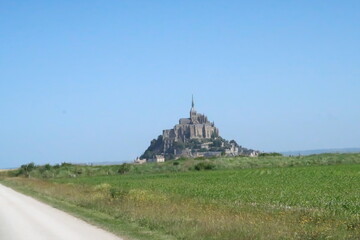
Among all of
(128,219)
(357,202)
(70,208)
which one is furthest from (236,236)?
(70,208)

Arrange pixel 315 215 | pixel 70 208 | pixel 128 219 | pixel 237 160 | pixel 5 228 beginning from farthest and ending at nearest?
pixel 237 160, pixel 70 208, pixel 128 219, pixel 5 228, pixel 315 215

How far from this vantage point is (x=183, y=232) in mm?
16859

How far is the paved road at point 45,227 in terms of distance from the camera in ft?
56.9

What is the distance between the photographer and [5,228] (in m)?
20.4

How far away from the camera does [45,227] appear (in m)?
20.2

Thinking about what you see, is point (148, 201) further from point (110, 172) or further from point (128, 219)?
point (110, 172)

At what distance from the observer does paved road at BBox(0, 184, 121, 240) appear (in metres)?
17.3

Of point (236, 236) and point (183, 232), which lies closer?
point (236, 236)

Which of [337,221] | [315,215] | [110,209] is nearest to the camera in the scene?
[337,221]

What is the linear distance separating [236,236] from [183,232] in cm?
234

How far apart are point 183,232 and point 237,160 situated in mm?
85811

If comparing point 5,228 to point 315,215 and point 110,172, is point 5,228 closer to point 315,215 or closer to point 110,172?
point 315,215

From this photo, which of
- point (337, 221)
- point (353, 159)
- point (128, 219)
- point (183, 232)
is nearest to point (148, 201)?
point (128, 219)

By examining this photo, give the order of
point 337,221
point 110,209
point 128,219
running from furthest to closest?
point 110,209 → point 128,219 → point 337,221
